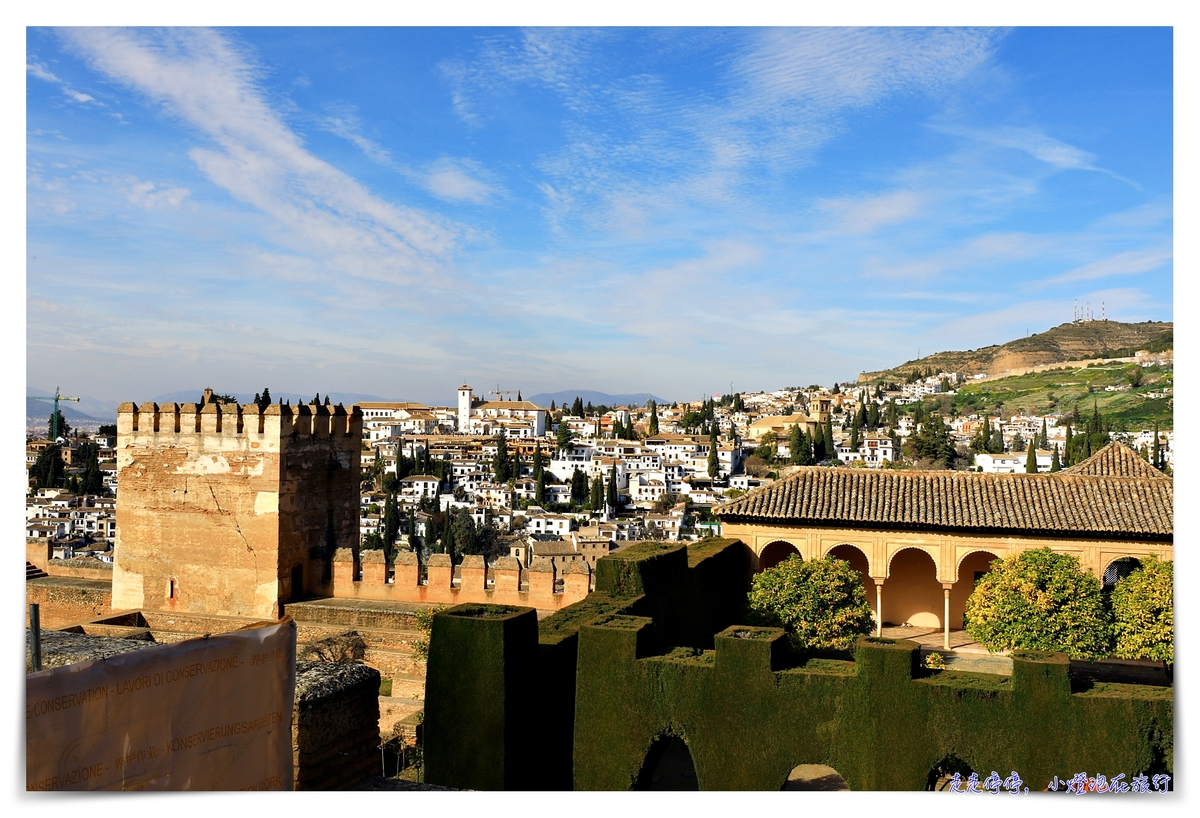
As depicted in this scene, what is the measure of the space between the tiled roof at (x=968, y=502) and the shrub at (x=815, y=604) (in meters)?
1.98

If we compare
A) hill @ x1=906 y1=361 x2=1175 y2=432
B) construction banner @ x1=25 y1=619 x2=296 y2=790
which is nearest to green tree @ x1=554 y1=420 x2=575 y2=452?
hill @ x1=906 y1=361 x2=1175 y2=432

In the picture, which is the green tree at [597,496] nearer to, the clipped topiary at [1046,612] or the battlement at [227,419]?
the clipped topiary at [1046,612]

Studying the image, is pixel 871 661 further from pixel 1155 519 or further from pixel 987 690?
pixel 1155 519

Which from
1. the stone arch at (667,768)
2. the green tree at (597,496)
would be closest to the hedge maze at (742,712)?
the stone arch at (667,768)

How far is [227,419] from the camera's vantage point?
11.7 m

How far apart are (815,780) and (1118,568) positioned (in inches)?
407

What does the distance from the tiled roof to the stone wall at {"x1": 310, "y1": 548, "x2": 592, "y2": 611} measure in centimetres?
457

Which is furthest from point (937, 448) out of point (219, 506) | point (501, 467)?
point (219, 506)

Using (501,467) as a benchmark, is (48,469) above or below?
above

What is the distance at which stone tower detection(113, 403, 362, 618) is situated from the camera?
11.5m

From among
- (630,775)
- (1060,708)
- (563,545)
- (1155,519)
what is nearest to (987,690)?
(1060,708)

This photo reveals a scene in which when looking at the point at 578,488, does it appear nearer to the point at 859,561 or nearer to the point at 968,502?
the point at 859,561

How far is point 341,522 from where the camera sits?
501 inches

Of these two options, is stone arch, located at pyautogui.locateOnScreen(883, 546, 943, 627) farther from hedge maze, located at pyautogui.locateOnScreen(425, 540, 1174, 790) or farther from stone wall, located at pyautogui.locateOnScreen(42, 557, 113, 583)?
stone wall, located at pyautogui.locateOnScreen(42, 557, 113, 583)
